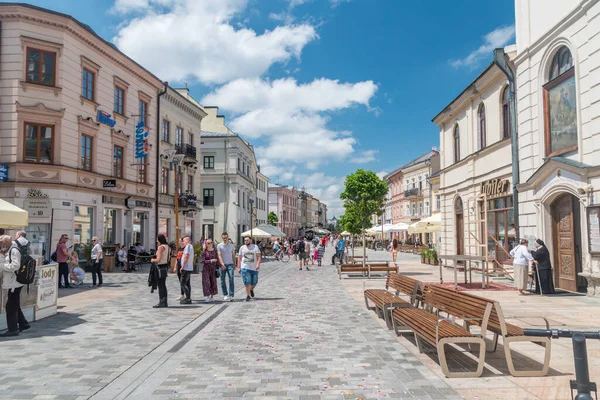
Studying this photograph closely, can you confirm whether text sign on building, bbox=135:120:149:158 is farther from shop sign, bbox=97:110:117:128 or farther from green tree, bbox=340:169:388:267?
green tree, bbox=340:169:388:267

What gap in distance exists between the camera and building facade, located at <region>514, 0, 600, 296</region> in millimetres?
11305

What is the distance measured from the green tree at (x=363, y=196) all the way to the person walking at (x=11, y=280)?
16.4 metres

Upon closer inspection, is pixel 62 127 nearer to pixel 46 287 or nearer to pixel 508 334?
pixel 46 287

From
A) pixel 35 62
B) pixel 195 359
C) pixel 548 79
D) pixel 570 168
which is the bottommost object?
pixel 195 359

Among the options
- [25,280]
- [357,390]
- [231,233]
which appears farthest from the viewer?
[231,233]

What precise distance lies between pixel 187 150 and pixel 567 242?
26.2 metres

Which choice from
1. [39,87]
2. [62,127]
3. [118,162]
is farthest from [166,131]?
[39,87]

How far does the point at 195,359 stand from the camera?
249 inches

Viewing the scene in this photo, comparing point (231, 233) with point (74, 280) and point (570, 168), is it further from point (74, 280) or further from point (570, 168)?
point (570, 168)

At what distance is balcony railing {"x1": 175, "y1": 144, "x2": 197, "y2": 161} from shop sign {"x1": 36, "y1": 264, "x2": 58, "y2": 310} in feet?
74.6

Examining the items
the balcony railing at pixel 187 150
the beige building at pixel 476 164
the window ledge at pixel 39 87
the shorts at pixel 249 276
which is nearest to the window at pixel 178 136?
the balcony railing at pixel 187 150

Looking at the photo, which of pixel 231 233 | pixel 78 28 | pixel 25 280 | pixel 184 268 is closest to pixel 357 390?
pixel 25 280

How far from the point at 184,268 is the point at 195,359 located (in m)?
5.54

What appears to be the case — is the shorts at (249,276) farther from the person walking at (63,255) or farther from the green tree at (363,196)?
the green tree at (363,196)
